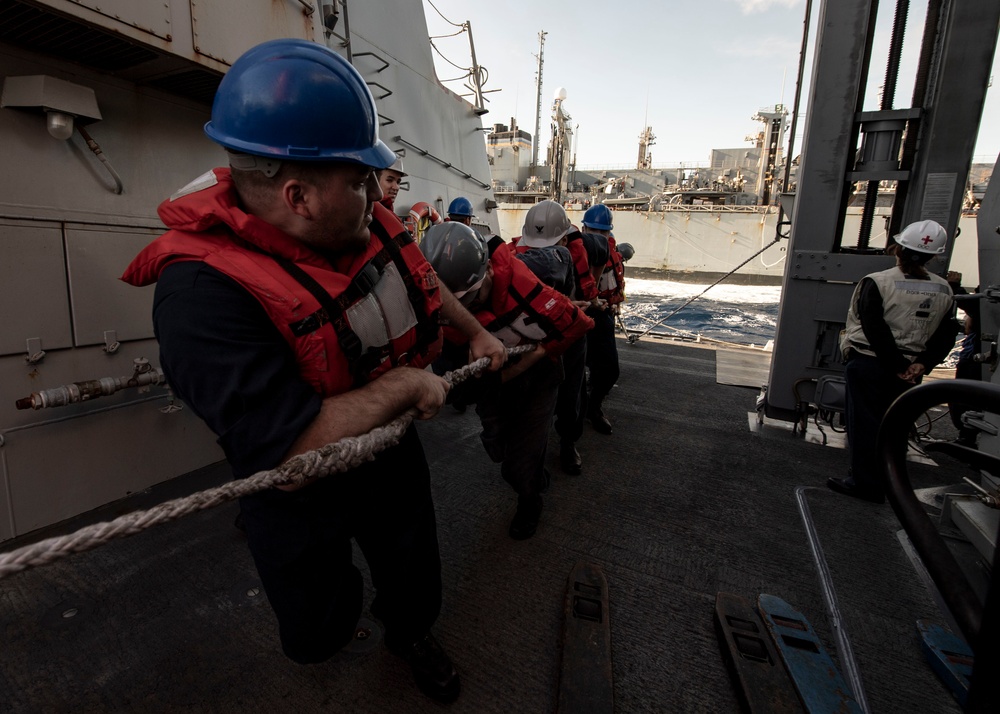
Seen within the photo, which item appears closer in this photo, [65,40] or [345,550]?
[345,550]

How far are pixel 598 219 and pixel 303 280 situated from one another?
16.4 ft

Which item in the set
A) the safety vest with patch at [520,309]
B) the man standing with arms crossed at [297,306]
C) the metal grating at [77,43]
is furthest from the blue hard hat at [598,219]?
the man standing with arms crossed at [297,306]

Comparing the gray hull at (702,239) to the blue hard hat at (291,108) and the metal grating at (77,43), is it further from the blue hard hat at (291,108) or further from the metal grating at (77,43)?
the blue hard hat at (291,108)

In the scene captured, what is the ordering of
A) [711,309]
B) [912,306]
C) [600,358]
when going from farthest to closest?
[711,309]
[600,358]
[912,306]

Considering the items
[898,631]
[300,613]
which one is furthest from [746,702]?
[300,613]

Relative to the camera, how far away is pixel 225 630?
2.16 meters

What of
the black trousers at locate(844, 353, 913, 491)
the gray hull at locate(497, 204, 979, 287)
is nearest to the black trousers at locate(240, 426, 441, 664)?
the black trousers at locate(844, 353, 913, 491)

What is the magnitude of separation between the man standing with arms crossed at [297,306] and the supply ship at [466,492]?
850 mm

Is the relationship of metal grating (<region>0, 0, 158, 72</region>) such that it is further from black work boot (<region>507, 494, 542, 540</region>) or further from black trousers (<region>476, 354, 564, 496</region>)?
black work boot (<region>507, 494, 542, 540</region>)

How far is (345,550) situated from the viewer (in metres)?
1.68

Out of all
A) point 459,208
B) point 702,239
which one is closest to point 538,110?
point 702,239

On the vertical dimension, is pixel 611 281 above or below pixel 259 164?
below

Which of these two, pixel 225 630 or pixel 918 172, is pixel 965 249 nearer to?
pixel 918 172

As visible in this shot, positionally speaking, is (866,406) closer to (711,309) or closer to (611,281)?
(611,281)
